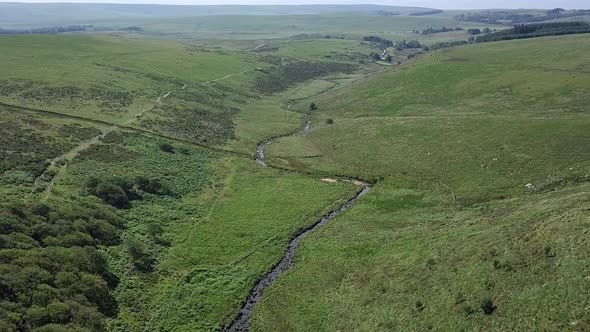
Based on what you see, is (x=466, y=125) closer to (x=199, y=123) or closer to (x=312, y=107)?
(x=312, y=107)

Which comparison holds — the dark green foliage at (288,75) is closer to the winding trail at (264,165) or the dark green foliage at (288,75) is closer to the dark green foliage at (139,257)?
the winding trail at (264,165)

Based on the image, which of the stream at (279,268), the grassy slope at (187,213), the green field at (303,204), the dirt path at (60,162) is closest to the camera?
the green field at (303,204)

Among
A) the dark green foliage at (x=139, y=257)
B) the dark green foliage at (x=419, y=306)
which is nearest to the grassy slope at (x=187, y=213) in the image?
Result: the dark green foliage at (x=139, y=257)

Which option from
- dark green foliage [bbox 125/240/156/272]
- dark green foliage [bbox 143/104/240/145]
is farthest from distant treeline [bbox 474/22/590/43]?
dark green foliage [bbox 125/240/156/272]

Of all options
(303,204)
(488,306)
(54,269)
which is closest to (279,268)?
(303,204)

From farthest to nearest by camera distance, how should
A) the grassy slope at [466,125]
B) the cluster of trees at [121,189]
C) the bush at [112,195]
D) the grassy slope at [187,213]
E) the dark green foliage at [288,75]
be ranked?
the dark green foliage at [288,75] < the grassy slope at [466,125] < the cluster of trees at [121,189] < the bush at [112,195] < the grassy slope at [187,213]

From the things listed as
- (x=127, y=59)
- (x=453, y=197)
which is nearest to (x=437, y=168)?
(x=453, y=197)

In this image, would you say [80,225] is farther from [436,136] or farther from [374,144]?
[436,136]

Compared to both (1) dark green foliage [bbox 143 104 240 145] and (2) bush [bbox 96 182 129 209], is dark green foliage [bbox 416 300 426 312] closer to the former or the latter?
(2) bush [bbox 96 182 129 209]
